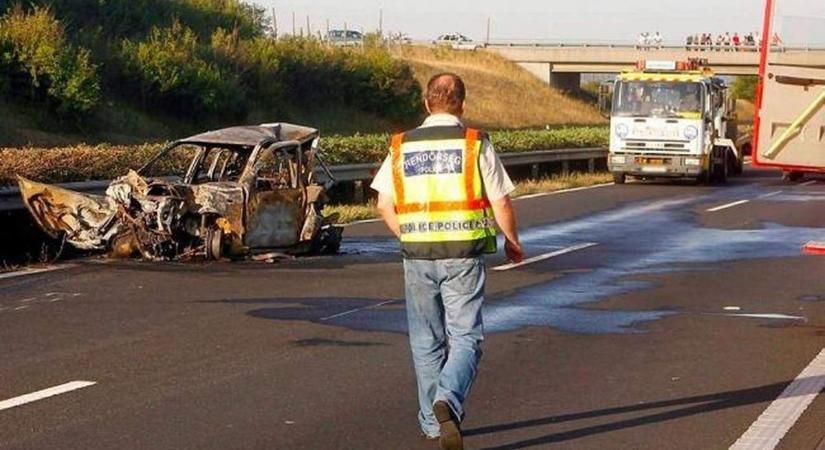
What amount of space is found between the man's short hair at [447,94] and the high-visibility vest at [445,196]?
0.12m

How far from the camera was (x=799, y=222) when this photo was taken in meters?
22.6

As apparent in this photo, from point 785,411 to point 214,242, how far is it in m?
7.85

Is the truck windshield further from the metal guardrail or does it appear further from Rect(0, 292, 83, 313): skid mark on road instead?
Rect(0, 292, 83, 313): skid mark on road

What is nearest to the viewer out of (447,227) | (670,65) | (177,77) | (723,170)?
(447,227)

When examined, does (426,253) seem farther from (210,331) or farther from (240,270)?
(240,270)

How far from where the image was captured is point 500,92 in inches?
3068

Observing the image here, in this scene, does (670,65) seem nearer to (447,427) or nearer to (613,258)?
(613,258)

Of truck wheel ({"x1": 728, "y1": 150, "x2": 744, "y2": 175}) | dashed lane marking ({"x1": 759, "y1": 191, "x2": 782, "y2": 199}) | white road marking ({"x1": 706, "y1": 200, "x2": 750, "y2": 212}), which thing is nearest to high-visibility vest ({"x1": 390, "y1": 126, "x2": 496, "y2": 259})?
white road marking ({"x1": 706, "y1": 200, "x2": 750, "y2": 212})

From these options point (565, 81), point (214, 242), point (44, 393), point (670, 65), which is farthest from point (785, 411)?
point (565, 81)

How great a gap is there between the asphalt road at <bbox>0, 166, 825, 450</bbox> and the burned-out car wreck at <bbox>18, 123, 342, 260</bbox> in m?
0.40

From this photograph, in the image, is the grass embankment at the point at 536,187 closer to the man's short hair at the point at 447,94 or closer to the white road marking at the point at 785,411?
the white road marking at the point at 785,411

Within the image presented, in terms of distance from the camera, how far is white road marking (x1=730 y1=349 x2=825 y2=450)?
758 centimetres

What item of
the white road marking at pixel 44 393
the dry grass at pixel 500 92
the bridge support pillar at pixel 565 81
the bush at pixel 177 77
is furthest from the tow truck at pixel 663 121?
the bridge support pillar at pixel 565 81

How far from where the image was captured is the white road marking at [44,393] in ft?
26.6
